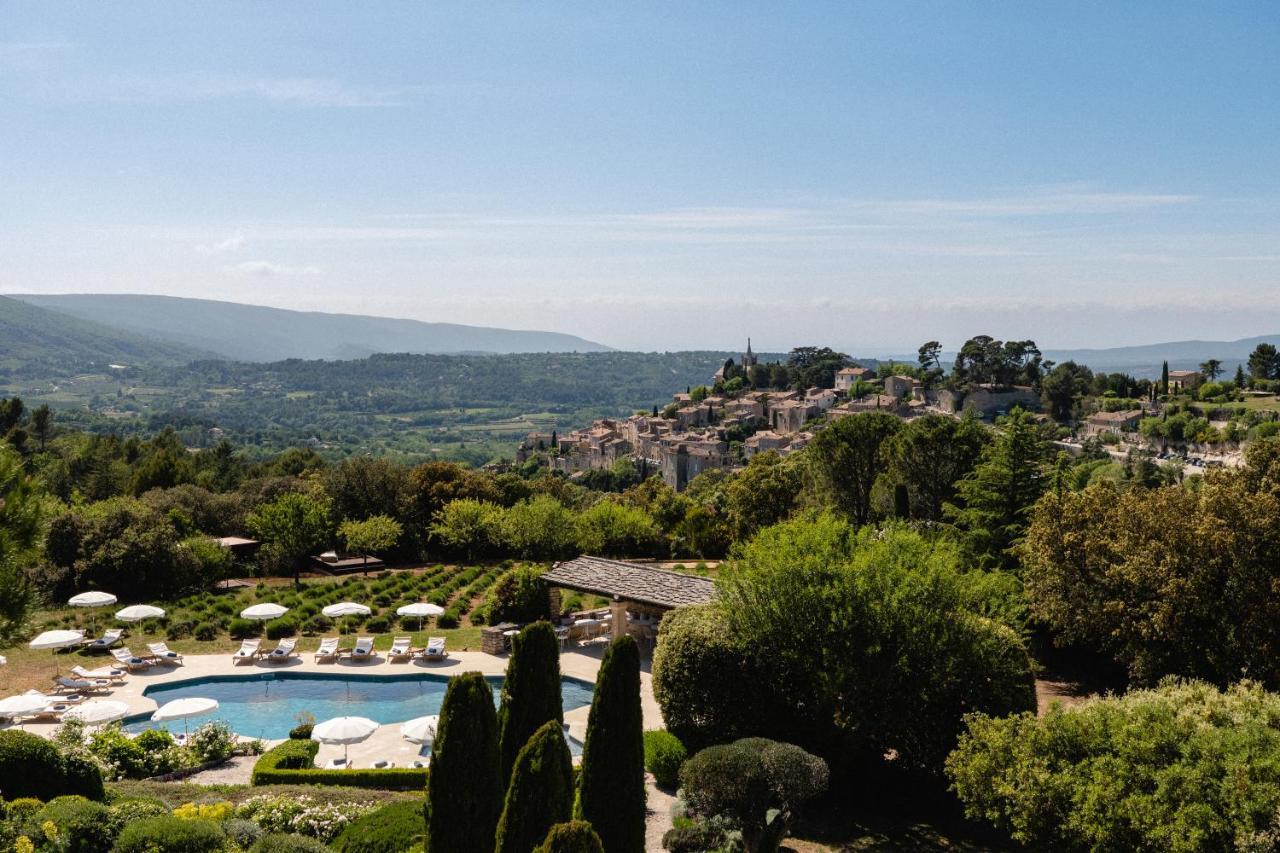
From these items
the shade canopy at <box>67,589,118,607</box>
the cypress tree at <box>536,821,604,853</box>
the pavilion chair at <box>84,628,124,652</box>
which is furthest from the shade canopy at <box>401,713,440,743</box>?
the shade canopy at <box>67,589,118,607</box>

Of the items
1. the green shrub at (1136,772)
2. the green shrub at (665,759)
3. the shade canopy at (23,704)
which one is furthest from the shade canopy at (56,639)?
the green shrub at (1136,772)

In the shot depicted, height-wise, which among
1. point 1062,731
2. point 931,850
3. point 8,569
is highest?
point 8,569

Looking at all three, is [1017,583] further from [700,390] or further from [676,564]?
[700,390]

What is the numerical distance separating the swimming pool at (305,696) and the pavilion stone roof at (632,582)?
2790 mm

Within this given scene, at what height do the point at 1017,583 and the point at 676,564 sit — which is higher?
the point at 1017,583

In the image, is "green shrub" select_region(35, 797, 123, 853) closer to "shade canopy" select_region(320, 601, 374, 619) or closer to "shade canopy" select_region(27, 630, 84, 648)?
"shade canopy" select_region(27, 630, 84, 648)

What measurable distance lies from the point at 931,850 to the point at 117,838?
37.0ft

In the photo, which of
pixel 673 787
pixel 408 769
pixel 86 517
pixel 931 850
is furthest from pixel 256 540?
pixel 931 850

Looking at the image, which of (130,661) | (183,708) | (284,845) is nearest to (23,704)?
(183,708)

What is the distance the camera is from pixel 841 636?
16109mm

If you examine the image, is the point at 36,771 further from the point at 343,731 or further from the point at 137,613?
the point at 137,613

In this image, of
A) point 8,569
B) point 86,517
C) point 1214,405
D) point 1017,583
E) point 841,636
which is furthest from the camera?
point 1214,405

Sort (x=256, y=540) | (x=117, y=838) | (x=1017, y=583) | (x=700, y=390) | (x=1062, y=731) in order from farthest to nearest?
(x=700, y=390) < (x=256, y=540) < (x=1017, y=583) < (x=1062, y=731) < (x=117, y=838)

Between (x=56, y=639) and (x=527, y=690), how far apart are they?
1803 centimetres
